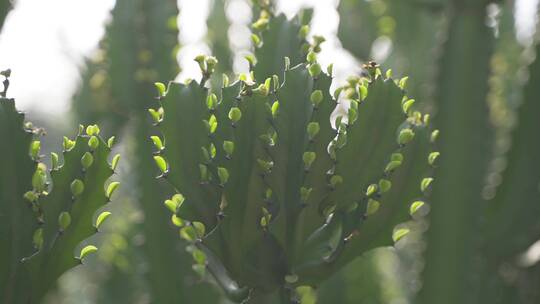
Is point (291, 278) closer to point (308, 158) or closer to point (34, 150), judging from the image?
point (308, 158)

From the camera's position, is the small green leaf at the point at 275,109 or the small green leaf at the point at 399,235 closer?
the small green leaf at the point at 275,109

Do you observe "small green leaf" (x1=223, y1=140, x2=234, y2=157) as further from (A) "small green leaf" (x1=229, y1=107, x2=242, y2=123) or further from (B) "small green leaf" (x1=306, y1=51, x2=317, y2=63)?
(B) "small green leaf" (x1=306, y1=51, x2=317, y2=63)

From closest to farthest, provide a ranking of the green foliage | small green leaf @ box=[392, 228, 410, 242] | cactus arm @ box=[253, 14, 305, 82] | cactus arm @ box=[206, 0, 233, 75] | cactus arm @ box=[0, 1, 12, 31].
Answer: small green leaf @ box=[392, 228, 410, 242] → cactus arm @ box=[253, 14, 305, 82] → cactus arm @ box=[0, 1, 12, 31] → the green foliage → cactus arm @ box=[206, 0, 233, 75]

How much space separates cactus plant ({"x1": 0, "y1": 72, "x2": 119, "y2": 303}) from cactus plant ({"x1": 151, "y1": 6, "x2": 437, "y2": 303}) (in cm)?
18

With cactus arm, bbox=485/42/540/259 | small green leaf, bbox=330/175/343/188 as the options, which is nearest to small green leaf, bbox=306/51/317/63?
small green leaf, bbox=330/175/343/188

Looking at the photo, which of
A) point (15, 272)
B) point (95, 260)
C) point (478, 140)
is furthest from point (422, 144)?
point (95, 260)

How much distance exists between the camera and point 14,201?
186 cm

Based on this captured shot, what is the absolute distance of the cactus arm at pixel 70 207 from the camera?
6.22 feet

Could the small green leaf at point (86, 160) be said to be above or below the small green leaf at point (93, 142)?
below

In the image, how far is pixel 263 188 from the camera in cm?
192

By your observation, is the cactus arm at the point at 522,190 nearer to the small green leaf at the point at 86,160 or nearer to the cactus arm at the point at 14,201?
the small green leaf at the point at 86,160

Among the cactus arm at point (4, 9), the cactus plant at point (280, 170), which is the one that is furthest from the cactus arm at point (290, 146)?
the cactus arm at point (4, 9)

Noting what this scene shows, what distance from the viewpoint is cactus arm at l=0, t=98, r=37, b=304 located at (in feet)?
6.09

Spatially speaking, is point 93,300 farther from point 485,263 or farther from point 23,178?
point 23,178
